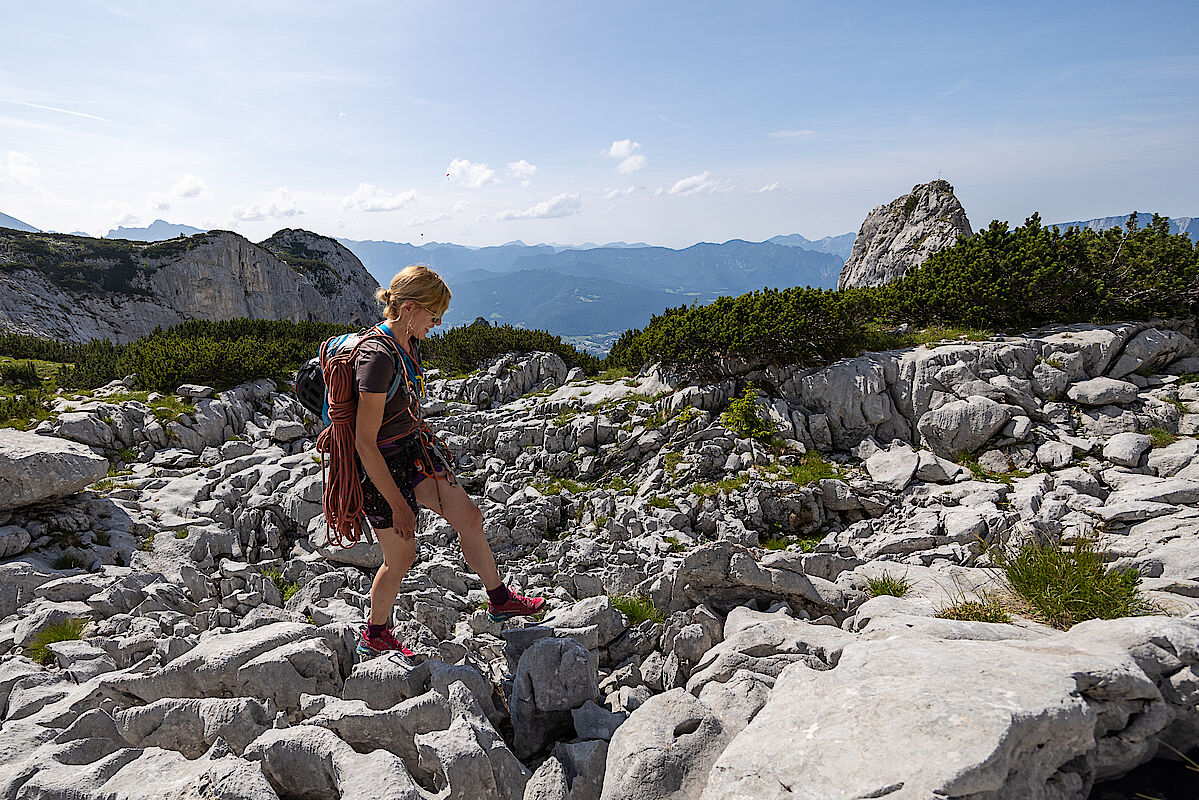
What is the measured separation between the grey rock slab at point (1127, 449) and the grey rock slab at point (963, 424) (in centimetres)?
179

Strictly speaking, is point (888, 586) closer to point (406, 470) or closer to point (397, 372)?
point (406, 470)

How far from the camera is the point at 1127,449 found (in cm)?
1061

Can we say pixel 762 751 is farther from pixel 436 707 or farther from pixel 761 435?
pixel 761 435

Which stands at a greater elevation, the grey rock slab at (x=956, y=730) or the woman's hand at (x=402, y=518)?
the woman's hand at (x=402, y=518)

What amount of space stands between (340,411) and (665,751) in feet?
10.8

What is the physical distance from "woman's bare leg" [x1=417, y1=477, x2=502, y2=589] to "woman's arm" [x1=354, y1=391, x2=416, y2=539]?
474mm

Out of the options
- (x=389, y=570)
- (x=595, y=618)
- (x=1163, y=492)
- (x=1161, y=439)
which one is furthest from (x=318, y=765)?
(x=1161, y=439)

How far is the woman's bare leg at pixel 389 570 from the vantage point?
4605mm

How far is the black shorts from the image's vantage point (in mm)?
4582

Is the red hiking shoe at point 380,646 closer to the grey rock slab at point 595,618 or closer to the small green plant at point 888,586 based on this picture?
the grey rock slab at point 595,618

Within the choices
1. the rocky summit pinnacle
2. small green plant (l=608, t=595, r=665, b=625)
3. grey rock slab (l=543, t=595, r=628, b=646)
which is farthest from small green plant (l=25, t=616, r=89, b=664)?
the rocky summit pinnacle

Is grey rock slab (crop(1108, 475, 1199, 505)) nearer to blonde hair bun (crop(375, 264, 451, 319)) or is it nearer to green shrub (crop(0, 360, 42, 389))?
blonde hair bun (crop(375, 264, 451, 319))

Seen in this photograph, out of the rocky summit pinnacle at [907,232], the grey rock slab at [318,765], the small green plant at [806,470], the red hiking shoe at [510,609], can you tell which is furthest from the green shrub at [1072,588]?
the rocky summit pinnacle at [907,232]

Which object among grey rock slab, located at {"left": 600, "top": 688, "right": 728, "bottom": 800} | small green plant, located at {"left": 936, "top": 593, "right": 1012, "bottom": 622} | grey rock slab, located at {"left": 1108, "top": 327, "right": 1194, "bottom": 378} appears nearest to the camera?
grey rock slab, located at {"left": 600, "top": 688, "right": 728, "bottom": 800}
